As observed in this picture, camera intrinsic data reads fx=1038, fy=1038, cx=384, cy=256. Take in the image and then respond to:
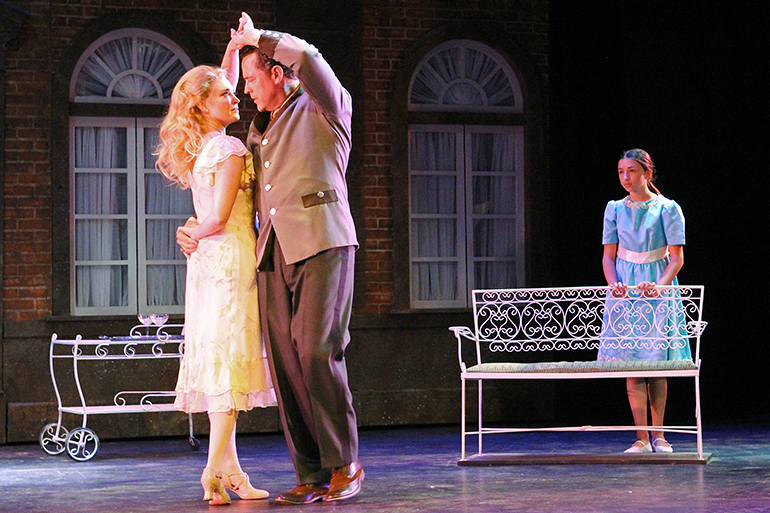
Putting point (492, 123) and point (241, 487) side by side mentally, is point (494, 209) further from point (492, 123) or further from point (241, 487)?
point (241, 487)

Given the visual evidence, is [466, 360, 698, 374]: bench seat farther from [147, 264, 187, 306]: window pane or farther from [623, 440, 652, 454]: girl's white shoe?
[147, 264, 187, 306]: window pane

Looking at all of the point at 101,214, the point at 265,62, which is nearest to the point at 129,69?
the point at 101,214

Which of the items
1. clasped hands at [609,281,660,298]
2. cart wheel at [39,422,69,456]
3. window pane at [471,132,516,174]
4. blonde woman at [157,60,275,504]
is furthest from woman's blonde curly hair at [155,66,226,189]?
window pane at [471,132,516,174]

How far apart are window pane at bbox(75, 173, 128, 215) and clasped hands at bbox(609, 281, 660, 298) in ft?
12.5

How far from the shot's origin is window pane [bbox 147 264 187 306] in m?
7.55

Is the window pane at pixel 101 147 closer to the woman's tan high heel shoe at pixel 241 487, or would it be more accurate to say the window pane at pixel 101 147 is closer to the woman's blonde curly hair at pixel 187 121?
the woman's blonde curly hair at pixel 187 121

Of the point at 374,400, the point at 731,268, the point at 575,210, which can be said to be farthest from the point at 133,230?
the point at 731,268

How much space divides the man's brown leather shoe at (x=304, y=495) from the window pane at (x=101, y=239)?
13.2 feet

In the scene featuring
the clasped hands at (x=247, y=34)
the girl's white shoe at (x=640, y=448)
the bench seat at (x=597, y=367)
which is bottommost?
the girl's white shoe at (x=640, y=448)

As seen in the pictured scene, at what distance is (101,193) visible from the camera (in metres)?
7.52

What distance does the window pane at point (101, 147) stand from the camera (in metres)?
7.47

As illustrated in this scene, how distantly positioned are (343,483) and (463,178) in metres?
4.44

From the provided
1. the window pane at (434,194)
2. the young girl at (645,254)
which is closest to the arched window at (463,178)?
the window pane at (434,194)

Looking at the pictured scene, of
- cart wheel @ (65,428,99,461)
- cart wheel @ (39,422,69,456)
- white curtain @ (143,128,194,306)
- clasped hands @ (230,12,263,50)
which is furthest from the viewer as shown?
white curtain @ (143,128,194,306)
